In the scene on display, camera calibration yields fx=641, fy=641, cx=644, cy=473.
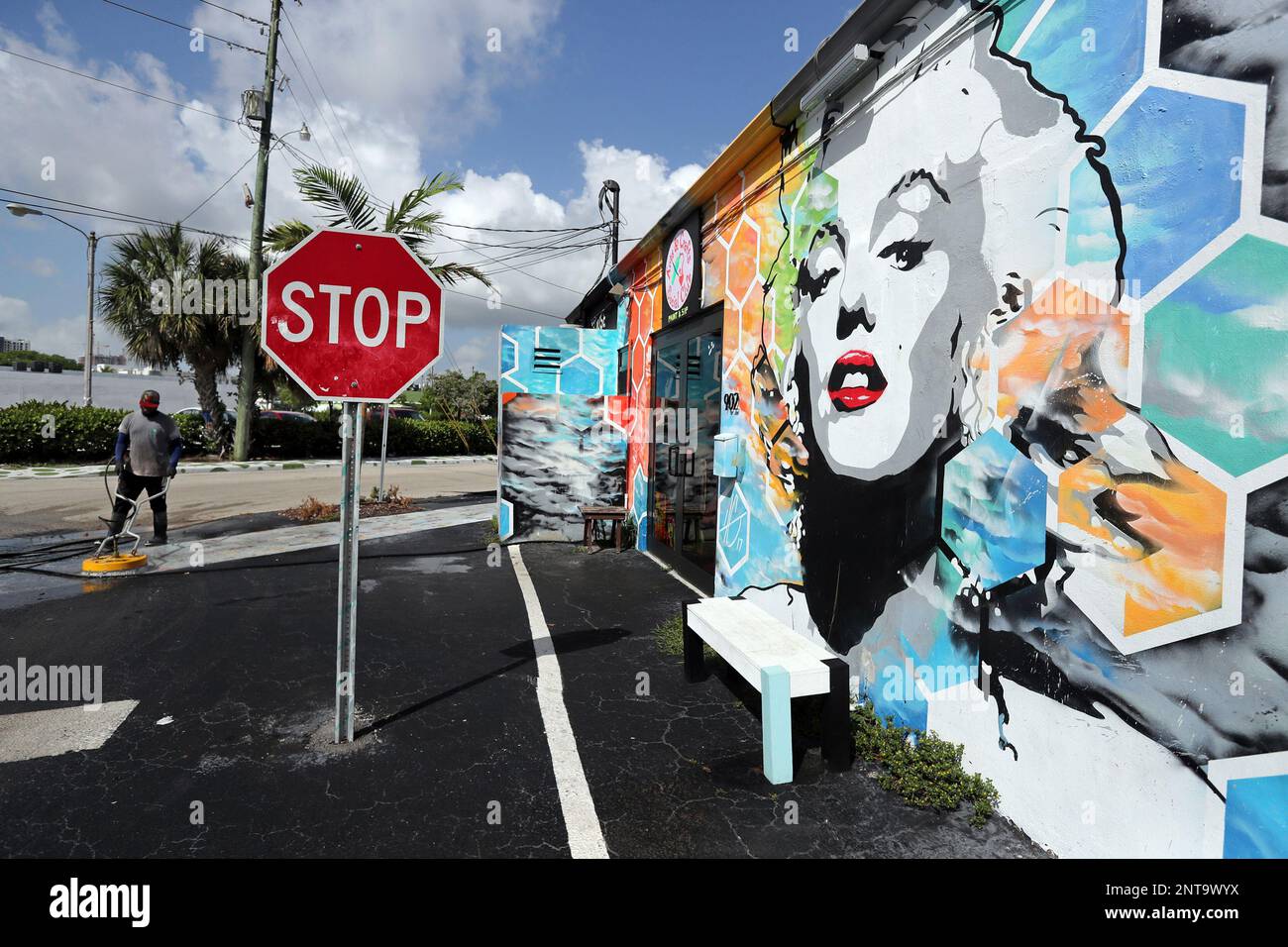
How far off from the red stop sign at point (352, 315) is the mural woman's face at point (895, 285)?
2495 millimetres

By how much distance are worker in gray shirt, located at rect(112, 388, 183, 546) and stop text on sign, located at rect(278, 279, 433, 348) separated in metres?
5.80

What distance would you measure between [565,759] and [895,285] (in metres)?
3.19

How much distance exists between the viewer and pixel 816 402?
14.6ft

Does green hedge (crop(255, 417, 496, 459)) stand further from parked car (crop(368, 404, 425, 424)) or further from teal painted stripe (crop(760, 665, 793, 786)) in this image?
teal painted stripe (crop(760, 665, 793, 786))

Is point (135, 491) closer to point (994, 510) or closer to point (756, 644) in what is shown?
point (756, 644)

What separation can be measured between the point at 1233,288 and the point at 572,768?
3.34 m

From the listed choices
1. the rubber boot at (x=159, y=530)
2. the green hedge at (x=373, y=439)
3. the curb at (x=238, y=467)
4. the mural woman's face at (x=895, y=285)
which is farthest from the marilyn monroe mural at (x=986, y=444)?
the curb at (x=238, y=467)

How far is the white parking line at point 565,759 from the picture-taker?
273 cm

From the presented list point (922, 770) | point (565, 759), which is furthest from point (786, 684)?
point (565, 759)

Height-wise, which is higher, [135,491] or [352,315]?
[352,315]

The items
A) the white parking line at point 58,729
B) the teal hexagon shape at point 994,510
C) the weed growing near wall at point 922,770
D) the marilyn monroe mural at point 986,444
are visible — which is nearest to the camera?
the marilyn monroe mural at point 986,444

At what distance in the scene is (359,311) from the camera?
330 cm

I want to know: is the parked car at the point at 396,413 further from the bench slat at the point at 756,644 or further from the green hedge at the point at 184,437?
the bench slat at the point at 756,644
